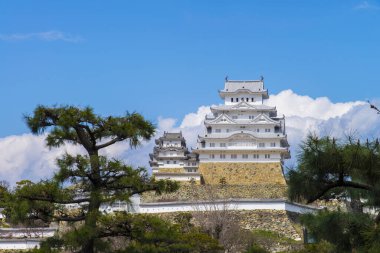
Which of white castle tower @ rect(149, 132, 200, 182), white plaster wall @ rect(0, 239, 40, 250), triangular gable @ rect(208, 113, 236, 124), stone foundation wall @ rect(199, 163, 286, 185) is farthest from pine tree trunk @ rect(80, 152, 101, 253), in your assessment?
triangular gable @ rect(208, 113, 236, 124)

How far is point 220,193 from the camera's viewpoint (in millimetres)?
44375

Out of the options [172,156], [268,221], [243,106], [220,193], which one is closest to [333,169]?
[268,221]

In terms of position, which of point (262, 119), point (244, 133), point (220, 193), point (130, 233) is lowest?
point (130, 233)

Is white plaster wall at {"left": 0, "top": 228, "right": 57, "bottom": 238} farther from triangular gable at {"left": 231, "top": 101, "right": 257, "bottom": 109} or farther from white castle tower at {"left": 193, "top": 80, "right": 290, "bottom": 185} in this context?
triangular gable at {"left": 231, "top": 101, "right": 257, "bottom": 109}

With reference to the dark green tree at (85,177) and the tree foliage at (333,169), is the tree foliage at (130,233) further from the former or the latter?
the tree foliage at (333,169)

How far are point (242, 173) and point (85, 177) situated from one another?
37090mm

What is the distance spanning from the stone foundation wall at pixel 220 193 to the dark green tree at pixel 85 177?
27.7 metres

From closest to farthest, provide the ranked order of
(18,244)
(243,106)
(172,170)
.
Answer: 1. (18,244)
2. (243,106)
3. (172,170)

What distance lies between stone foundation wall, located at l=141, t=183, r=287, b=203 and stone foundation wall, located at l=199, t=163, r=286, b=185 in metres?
4.96

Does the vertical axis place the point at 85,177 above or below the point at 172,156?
below

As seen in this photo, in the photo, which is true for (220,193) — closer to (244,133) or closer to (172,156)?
(244,133)

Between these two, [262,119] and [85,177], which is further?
[262,119]

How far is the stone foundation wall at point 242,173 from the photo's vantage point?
166 ft

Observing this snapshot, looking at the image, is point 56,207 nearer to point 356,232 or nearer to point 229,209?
point 356,232
